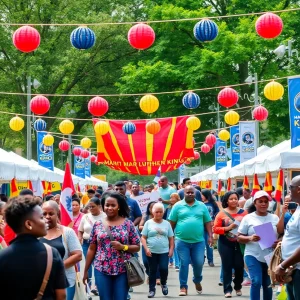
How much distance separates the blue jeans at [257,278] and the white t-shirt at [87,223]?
3308 mm

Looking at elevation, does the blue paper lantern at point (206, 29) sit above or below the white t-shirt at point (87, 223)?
above

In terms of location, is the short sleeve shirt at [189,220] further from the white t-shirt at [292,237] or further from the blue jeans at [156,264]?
the white t-shirt at [292,237]

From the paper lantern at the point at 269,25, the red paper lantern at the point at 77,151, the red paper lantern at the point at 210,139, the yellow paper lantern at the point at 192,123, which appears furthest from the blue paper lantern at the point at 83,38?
the red paper lantern at the point at 77,151

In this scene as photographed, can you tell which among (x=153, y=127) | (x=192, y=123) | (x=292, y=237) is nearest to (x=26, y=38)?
(x=292, y=237)

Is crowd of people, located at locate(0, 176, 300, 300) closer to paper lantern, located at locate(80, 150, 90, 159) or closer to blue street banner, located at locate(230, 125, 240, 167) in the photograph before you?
blue street banner, located at locate(230, 125, 240, 167)

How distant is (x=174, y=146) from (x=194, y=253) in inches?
599

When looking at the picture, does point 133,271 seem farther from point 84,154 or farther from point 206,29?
point 84,154

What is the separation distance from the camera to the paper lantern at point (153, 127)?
29.0m

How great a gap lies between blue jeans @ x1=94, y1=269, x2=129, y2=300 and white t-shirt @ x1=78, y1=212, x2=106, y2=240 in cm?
448

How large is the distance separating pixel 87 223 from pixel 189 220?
166cm

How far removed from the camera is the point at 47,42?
46.4 meters

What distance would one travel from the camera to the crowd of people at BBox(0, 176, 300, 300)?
5.61 m

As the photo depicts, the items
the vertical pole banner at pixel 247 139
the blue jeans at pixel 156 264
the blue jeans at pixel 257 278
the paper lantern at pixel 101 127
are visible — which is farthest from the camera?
the vertical pole banner at pixel 247 139

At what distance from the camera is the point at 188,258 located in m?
14.8
